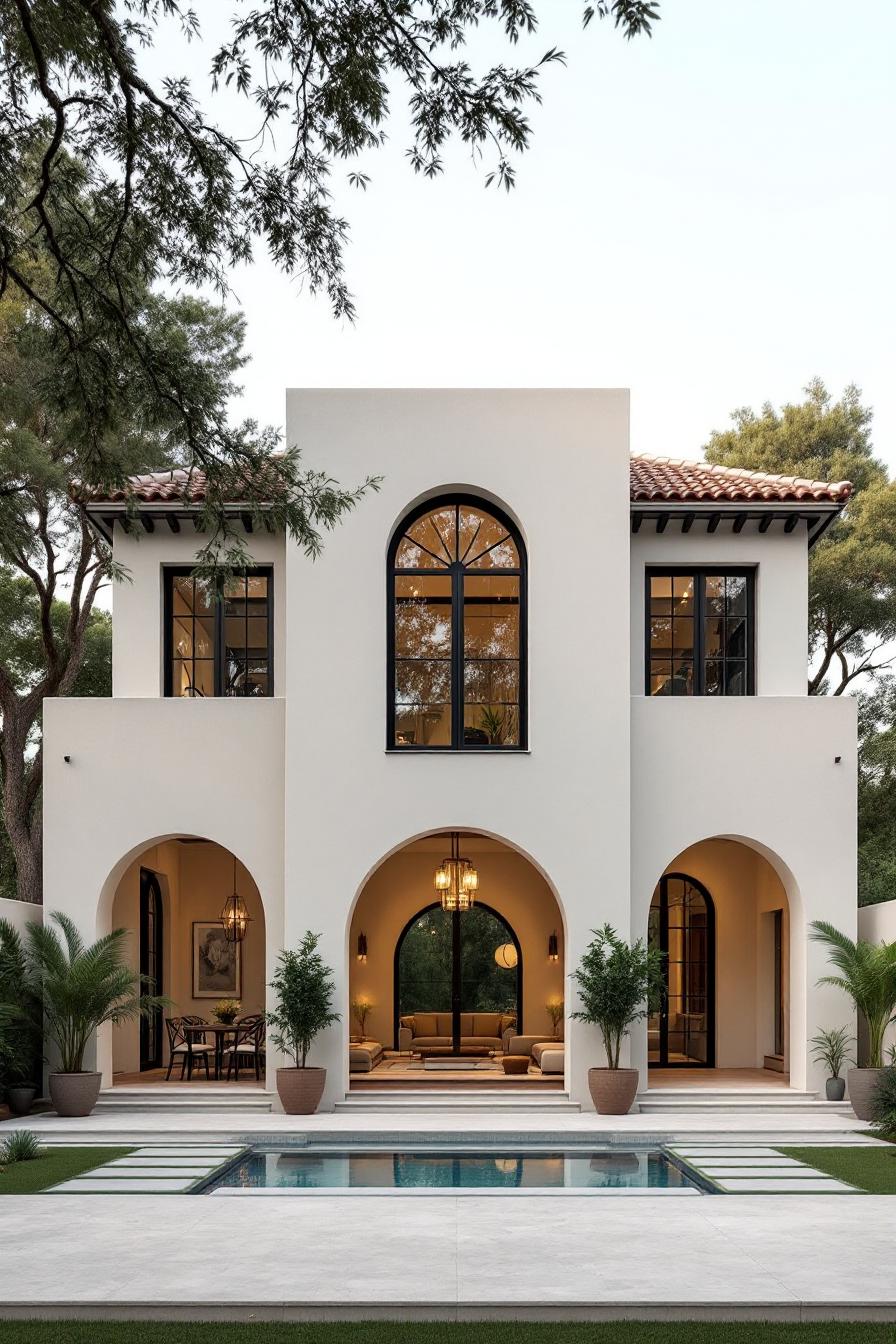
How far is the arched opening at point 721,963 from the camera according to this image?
21.1 meters

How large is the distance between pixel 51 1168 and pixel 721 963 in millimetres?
11061

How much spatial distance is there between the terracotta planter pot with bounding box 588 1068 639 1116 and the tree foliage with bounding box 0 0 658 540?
892 cm

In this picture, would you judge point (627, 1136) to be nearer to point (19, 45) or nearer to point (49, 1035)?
point (49, 1035)

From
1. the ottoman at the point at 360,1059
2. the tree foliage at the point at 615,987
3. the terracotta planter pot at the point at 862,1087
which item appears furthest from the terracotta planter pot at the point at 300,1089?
the terracotta planter pot at the point at 862,1087

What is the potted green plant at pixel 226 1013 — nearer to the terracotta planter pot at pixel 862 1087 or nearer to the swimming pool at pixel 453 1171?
the swimming pool at pixel 453 1171

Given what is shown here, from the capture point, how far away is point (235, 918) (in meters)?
21.8

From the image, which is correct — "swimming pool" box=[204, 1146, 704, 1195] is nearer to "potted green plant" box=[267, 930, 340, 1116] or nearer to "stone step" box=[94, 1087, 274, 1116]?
"potted green plant" box=[267, 930, 340, 1116]

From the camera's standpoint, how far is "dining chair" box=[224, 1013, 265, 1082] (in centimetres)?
1973

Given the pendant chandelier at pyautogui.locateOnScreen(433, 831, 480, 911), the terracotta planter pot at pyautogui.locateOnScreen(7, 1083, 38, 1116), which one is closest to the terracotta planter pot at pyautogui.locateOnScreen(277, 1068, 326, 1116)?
the terracotta planter pot at pyautogui.locateOnScreen(7, 1083, 38, 1116)

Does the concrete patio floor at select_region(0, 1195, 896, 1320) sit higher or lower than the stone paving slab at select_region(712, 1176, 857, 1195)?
higher

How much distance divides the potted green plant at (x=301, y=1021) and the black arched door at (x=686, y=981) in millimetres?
6127

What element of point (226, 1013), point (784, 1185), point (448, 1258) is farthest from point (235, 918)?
point (448, 1258)

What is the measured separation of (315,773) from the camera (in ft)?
59.2

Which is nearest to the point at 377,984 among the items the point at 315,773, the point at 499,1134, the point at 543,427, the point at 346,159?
the point at 315,773
